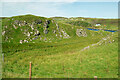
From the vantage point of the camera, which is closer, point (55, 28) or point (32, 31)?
point (32, 31)

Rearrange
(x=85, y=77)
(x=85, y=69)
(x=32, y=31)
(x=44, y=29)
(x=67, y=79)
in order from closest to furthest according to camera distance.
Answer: (x=67, y=79) → (x=85, y=77) → (x=85, y=69) → (x=32, y=31) → (x=44, y=29)

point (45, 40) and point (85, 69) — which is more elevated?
point (45, 40)

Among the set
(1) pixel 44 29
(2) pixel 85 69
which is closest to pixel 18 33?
(1) pixel 44 29

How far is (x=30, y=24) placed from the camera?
67.8m

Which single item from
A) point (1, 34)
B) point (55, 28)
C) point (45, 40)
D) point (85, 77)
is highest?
point (55, 28)

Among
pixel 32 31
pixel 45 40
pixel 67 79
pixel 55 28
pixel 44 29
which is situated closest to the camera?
pixel 67 79

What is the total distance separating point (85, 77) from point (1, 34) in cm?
5708

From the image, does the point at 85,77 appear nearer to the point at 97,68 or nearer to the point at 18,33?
the point at 97,68

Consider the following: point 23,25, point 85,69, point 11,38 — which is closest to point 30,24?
point 23,25

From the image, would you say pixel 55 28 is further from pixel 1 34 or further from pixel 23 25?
pixel 1 34

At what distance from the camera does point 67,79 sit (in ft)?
47.3

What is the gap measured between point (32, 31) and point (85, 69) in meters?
52.4

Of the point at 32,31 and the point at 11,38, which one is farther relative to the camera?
the point at 32,31

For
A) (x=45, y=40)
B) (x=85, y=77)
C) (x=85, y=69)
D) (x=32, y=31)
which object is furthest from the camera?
(x=32, y=31)
